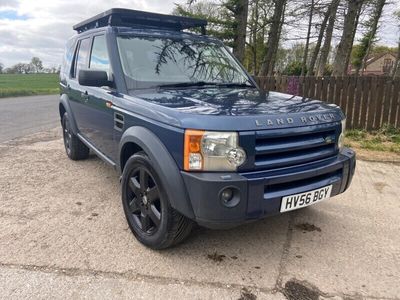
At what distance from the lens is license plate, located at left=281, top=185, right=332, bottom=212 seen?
2.76 m

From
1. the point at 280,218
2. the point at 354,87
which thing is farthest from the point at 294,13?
the point at 280,218

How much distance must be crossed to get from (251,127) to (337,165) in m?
0.99

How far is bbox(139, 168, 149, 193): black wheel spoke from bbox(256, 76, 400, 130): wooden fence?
529 centimetres

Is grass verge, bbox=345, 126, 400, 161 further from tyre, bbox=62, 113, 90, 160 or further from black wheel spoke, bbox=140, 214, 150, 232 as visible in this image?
tyre, bbox=62, 113, 90, 160

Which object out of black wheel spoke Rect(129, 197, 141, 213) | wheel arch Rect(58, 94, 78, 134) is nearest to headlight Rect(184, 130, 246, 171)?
black wheel spoke Rect(129, 197, 141, 213)

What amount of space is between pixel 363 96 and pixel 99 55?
5932 millimetres

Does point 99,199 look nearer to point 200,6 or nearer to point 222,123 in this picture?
point 222,123

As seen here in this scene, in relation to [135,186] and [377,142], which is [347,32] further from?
[135,186]

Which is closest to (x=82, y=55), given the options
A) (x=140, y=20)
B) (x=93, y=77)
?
(x=140, y=20)

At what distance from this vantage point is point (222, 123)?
252 centimetres

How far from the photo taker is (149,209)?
311 cm

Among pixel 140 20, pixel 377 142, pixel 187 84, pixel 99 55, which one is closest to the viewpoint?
pixel 187 84

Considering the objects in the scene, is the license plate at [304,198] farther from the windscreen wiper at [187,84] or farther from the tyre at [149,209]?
the windscreen wiper at [187,84]

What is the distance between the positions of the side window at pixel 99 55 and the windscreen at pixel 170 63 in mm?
227
